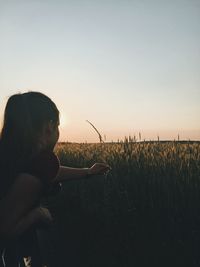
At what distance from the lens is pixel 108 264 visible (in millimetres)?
4578

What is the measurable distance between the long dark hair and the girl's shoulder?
0.21 ft

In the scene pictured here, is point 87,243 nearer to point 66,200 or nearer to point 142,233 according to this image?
point 142,233

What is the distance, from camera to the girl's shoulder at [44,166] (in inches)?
92.7

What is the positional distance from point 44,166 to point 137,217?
2.70 metres

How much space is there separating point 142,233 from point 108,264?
483 mm

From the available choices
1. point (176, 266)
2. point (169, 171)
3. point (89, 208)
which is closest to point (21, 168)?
point (176, 266)

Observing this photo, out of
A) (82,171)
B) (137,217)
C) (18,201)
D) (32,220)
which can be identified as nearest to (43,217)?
(32,220)

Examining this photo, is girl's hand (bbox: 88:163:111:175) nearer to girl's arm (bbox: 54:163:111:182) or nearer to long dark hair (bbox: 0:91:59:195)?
girl's arm (bbox: 54:163:111:182)

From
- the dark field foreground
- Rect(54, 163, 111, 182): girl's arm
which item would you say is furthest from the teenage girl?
the dark field foreground

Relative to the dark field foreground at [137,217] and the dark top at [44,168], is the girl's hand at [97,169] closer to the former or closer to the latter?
the dark top at [44,168]

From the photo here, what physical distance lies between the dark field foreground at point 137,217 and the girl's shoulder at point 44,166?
2.19 metres

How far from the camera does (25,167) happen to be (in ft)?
7.86

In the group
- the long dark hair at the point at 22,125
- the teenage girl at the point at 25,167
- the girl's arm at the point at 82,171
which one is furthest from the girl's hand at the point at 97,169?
the long dark hair at the point at 22,125

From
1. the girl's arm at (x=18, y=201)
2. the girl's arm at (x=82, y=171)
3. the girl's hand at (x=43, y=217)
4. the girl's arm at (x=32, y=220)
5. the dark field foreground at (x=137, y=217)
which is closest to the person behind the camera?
the girl's arm at (x=18, y=201)
